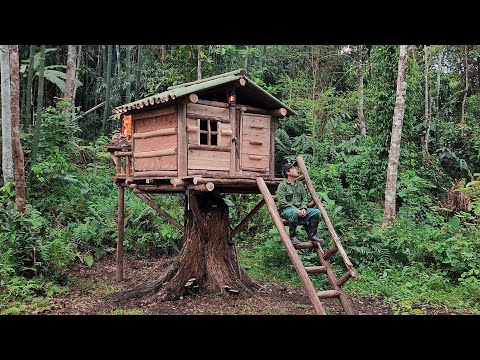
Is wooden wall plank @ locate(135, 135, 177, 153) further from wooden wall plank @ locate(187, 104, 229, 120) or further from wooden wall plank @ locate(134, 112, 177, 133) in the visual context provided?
wooden wall plank @ locate(187, 104, 229, 120)

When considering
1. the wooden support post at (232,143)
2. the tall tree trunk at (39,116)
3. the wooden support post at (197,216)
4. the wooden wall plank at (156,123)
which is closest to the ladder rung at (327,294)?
the wooden support post at (232,143)

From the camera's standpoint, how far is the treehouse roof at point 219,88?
8.48m

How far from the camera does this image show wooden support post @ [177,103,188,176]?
865cm

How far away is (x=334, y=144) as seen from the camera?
708 inches

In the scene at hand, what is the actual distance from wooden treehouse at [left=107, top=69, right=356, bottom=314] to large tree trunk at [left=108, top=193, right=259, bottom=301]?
0.07 ft

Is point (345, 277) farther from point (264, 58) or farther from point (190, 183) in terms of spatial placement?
point (264, 58)

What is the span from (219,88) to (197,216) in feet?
8.59

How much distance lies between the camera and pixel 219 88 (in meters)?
9.21

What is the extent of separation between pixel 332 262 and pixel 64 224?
24.9 ft

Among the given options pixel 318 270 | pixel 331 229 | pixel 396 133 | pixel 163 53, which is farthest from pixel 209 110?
pixel 163 53

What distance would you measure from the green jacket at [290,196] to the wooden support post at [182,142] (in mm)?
1796

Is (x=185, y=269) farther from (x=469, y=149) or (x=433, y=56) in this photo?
(x=433, y=56)

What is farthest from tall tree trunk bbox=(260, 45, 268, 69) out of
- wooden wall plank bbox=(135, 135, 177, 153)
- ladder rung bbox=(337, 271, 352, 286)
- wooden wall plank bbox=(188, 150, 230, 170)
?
ladder rung bbox=(337, 271, 352, 286)

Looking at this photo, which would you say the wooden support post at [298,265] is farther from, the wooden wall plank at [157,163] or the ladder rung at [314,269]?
the wooden wall plank at [157,163]
